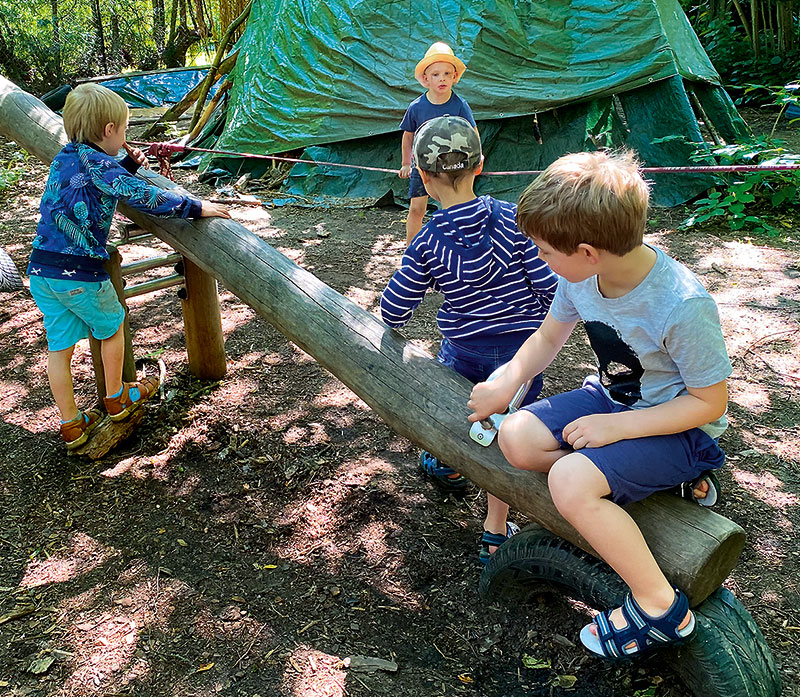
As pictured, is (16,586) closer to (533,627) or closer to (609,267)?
(533,627)

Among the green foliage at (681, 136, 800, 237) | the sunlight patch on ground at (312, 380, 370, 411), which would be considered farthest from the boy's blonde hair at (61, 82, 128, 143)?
the green foliage at (681, 136, 800, 237)

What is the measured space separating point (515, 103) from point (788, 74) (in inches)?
254

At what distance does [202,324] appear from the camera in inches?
144

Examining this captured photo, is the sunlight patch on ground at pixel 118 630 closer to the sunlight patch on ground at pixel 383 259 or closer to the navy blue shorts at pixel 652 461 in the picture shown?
the navy blue shorts at pixel 652 461

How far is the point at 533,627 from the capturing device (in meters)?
2.24

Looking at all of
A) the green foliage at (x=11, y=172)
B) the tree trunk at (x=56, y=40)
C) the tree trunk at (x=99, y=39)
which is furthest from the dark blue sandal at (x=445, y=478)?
the tree trunk at (x=99, y=39)

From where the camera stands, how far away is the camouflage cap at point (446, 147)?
218cm

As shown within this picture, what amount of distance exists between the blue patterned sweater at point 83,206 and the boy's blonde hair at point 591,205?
5.96 feet

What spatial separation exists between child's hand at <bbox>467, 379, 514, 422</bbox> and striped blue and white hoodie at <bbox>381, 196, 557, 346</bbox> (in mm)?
Result: 411

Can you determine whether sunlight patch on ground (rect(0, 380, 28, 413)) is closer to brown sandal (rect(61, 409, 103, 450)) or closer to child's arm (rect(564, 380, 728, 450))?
brown sandal (rect(61, 409, 103, 450))

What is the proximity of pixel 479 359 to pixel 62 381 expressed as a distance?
1880mm

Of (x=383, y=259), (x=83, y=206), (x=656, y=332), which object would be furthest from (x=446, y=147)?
(x=383, y=259)

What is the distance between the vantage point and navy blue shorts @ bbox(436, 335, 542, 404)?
2404 mm

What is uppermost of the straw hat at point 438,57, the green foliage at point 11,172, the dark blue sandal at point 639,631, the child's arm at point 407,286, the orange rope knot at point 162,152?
the straw hat at point 438,57
